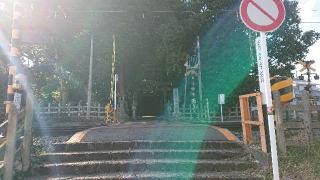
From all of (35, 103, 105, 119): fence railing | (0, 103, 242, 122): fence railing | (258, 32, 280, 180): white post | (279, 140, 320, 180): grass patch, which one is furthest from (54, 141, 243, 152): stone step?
(35, 103, 105, 119): fence railing

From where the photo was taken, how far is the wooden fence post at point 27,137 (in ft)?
20.8

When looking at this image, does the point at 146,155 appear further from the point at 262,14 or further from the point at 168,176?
the point at 262,14

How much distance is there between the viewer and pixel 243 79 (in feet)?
Answer: 91.7

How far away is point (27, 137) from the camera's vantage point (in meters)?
6.42

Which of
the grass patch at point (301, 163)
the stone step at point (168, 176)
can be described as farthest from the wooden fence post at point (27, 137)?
the grass patch at point (301, 163)

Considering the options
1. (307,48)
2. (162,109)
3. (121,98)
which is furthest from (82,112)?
(307,48)

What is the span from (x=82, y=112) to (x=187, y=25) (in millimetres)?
9589

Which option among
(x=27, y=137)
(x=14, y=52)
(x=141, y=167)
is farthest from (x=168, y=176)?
(x=14, y=52)

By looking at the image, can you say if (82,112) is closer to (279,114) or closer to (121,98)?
(121,98)

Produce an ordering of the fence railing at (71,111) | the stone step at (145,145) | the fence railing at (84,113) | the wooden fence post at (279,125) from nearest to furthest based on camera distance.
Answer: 1. the wooden fence post at (279,125)
2. the stone step at (145,145)
3. the fence railing at (84,113)
4. the fence railing at (71,111)

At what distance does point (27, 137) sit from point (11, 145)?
0.50 meters

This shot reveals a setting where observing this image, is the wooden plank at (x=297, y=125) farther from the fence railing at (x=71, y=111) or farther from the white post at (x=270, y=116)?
the fence railing at (x=71, y=111)

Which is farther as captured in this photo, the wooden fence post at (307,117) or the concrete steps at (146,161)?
the wooden fence post at (307,117)

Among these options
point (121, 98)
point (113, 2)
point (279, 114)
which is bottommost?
point (279, 114)
